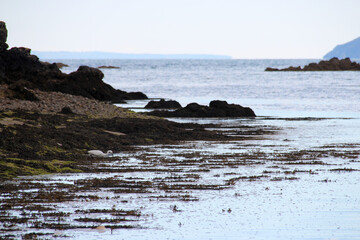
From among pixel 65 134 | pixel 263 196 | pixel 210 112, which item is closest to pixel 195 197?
pixel 263 196

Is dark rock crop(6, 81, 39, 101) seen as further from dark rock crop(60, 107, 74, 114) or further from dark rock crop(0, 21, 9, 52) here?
dark rock crop(0, 21, 9, 52)

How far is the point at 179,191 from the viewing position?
508 inches

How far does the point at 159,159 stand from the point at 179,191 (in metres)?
5.18

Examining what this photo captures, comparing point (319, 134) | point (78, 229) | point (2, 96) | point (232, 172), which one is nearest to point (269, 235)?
point (78, 229)

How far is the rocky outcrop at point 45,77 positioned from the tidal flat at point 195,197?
53.9ft

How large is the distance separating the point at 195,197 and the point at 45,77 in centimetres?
3329

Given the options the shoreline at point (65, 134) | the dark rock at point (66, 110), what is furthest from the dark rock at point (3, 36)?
the dark rock at point (66, 110)

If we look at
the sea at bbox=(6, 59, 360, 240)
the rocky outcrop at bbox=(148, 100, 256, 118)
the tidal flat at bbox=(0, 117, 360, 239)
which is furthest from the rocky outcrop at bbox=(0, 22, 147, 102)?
the tidal flat at bbox=(0, 117, 360, 239)

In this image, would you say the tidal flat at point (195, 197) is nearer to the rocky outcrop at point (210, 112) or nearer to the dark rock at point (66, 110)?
the dark rock at point (66, 110)

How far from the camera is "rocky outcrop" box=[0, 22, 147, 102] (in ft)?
121

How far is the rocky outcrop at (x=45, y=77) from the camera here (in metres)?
36.8

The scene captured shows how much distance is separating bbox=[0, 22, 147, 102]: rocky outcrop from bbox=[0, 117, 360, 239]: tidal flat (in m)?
16.4

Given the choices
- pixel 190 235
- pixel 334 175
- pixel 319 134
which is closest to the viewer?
pixel 190 235

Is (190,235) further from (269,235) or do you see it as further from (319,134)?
(319,134)
